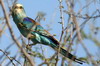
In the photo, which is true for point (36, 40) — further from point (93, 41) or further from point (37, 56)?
point (93, 41)

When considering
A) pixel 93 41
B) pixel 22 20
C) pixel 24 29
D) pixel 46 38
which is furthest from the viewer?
pixel 22 20

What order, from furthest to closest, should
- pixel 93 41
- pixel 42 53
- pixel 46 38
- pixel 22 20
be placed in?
pixel 22 20 < pixel 46 38 < pixel 42 53 < pixel 93 41

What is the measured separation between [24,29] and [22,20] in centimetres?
76

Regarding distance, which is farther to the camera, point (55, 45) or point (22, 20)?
point (22, 20)

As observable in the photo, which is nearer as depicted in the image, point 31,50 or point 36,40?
point 31,50

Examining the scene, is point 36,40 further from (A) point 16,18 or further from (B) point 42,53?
(B) point 42,53

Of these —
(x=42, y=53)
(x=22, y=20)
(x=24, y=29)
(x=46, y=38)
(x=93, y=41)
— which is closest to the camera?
(x=93, y=41)

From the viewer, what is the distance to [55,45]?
4.25 meters

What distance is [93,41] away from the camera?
2.54 metres

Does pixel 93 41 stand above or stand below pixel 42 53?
above

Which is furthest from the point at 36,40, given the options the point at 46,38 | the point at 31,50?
the point at 31,50

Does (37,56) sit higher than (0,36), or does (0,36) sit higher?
(0,36)

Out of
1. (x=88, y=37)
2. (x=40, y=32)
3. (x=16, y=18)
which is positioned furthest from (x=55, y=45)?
(x=88, y=37)

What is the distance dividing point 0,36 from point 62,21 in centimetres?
126
